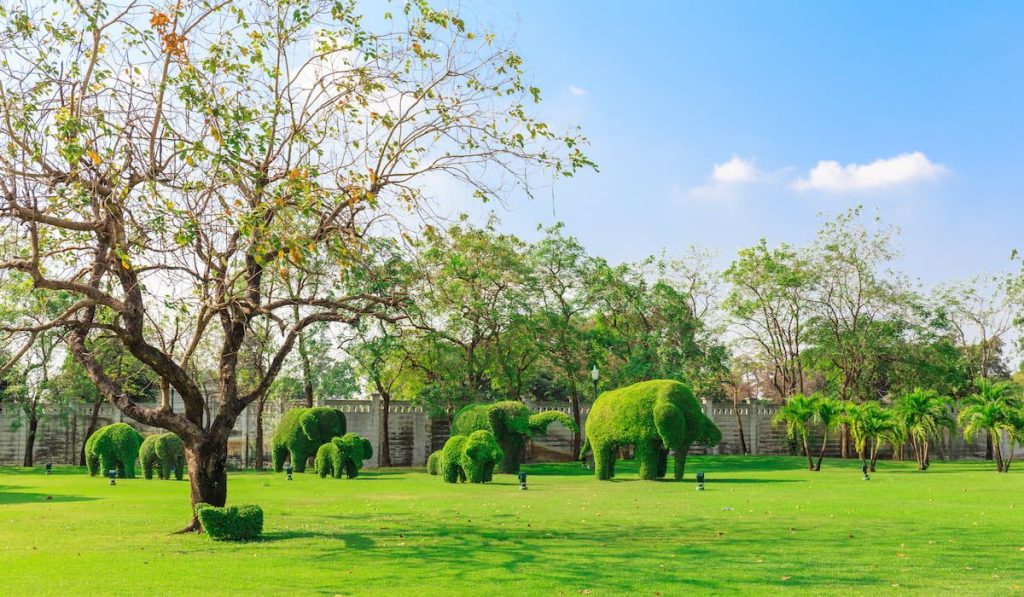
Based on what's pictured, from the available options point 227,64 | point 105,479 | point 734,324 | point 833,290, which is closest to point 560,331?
point 734,324

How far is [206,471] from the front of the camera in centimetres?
1396

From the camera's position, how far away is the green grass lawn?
9.76 meters

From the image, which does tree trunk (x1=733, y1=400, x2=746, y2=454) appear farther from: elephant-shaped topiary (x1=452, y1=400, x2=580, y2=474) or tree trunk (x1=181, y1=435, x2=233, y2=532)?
tree trunk (x1=181, y1=435, x2=233, y2=532)

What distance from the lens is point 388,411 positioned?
37.8 m

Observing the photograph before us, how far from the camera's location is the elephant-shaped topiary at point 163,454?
27953 mm

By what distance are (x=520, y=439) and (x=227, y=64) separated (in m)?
20.3

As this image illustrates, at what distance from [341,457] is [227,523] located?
15.8 meters

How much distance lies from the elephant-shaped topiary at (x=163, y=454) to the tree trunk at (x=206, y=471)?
589 inches

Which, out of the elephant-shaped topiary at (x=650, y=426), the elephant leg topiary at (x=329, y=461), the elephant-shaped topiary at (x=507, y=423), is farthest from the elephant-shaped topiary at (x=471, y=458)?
the elephant leg topiary at (x=329, y=461)

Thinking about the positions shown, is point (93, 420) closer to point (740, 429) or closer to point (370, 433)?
point (370, 433)

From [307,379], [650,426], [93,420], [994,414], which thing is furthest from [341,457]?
[994,414]

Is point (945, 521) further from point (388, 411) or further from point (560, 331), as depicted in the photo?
point (388, 411)

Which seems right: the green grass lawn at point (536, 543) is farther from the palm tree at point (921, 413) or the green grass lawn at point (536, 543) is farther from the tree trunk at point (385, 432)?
the tree trunk at point (385, 432)

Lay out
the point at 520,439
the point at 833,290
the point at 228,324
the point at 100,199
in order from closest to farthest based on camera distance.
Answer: the point at 100,199 < the point at 228,324 < the point at 520,439 < the point at 833,290
